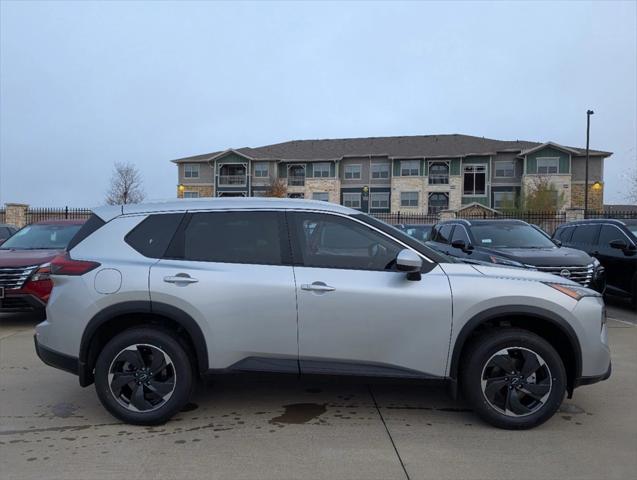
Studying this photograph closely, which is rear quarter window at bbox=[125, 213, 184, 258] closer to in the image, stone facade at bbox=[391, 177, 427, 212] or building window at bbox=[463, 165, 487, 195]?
stone facade at bbox=[391, 177, 427, 212]

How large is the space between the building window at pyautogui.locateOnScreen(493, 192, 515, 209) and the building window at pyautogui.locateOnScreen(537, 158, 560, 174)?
3.42m

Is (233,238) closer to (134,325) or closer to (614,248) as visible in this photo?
(134,325)

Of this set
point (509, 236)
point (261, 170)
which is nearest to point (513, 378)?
point (509, 236)

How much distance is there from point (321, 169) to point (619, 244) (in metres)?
44.5

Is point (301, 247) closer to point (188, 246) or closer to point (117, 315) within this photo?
point (188, 246)

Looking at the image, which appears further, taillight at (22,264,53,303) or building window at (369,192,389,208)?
building window at (369,192,389,208)

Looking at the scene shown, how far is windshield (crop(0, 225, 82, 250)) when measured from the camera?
8.77 m

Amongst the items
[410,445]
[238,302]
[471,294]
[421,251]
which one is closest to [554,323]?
[471,294]

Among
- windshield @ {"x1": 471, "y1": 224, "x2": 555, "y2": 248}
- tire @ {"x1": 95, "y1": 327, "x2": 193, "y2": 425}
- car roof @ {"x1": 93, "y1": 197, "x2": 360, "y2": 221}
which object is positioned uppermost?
car roof @ {"x1": 93, "y1": 197, "x2": 360, "y2": 221}

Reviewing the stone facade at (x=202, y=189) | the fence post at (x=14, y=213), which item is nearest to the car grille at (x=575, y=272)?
the fence post at (x=14, y=213)

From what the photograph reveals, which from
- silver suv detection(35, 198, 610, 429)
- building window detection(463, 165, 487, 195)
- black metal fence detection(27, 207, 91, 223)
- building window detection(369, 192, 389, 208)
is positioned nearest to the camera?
silver suv detection(35, 198, 610, 429)

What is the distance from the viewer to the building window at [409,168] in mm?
51000

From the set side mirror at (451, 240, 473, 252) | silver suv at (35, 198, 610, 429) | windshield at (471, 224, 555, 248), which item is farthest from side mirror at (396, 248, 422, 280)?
windshield at (471, 224, 555, 248)

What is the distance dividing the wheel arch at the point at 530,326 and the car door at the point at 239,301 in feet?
4.19
